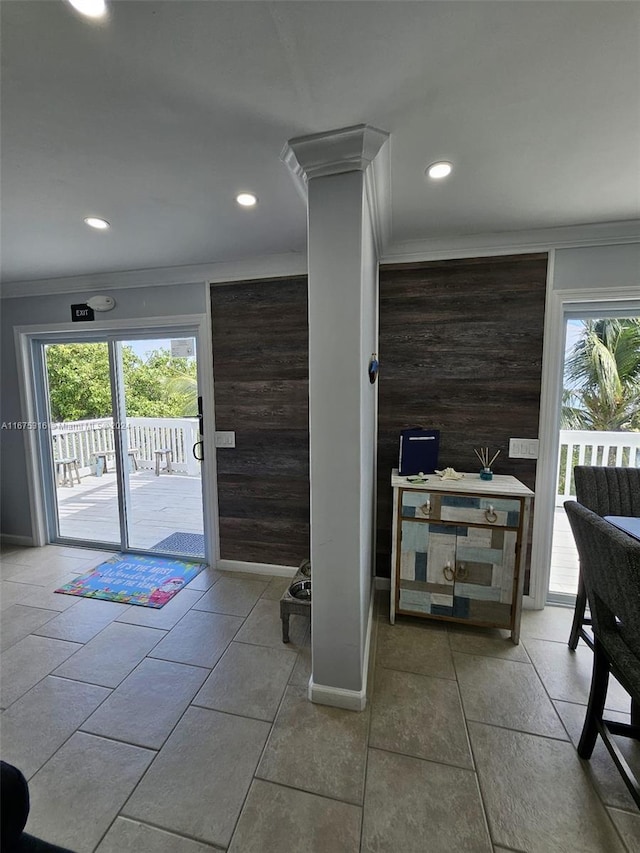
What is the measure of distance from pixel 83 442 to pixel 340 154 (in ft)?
11.2

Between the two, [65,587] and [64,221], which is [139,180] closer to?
[64,221]

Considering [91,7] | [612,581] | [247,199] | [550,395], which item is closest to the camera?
[91,7]

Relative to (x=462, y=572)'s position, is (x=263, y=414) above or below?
above

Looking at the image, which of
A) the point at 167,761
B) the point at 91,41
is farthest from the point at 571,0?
the point at 167,761

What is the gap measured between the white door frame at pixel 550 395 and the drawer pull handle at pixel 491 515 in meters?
0.56

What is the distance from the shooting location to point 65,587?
2742 mm

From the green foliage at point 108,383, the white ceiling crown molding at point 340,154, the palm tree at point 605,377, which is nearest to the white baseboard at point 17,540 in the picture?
the green foliage at point 108,383

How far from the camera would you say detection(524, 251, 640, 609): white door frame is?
87.9 inches

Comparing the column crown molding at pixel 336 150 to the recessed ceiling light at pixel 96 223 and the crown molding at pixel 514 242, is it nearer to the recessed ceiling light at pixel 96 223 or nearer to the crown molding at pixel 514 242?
Answer: the crown molding at pixel 514 242

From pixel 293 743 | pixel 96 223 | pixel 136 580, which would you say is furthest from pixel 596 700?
pixel 96 223

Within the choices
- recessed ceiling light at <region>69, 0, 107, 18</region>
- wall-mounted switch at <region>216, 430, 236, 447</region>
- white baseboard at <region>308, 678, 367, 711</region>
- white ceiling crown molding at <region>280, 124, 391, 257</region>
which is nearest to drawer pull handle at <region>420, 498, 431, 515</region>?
white baseboard at <region>308, 678, 367, 711</region>

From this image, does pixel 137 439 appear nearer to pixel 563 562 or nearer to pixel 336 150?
pixel 336 150

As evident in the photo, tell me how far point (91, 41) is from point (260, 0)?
1.64 feet

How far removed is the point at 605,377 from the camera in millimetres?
2412
